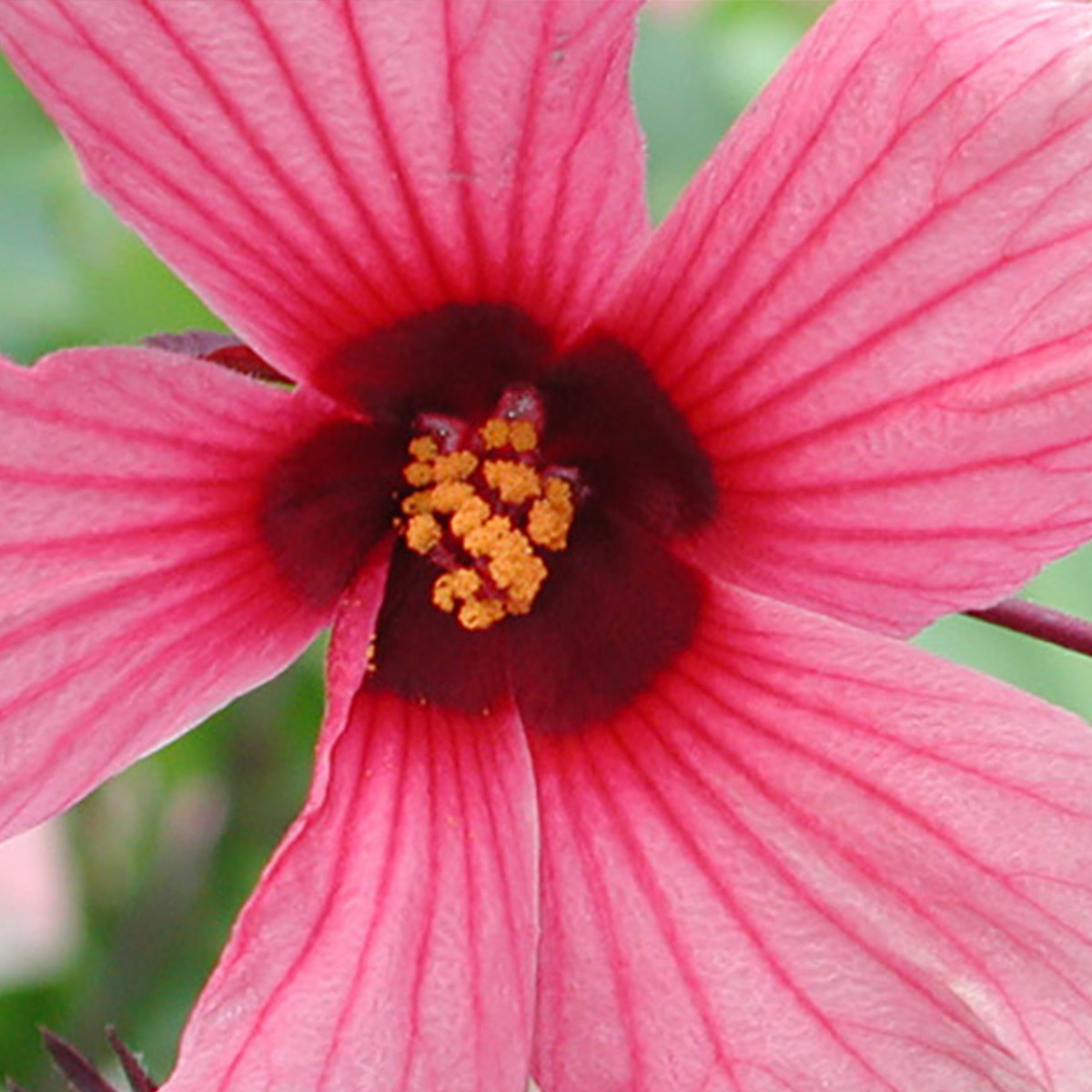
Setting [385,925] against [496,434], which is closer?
[385,925]

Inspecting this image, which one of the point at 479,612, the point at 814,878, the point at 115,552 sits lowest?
the point at 814,878

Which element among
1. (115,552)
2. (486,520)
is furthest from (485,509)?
(115,552)

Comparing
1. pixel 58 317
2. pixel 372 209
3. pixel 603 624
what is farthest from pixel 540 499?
pixel 58 317

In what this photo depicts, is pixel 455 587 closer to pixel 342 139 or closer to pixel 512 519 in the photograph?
pixel 512 519

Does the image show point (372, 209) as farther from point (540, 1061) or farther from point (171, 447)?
point (540, 1061)

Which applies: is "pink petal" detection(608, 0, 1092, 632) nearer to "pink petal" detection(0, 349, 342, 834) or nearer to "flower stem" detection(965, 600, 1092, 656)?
"flower stem" detection(965, 600, 1092, 656)

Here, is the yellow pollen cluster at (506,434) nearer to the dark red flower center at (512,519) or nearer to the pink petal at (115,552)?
the dark red flower center at (512,519)

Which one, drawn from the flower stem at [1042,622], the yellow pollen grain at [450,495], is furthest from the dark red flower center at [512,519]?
the flower stem at [1042,622]
